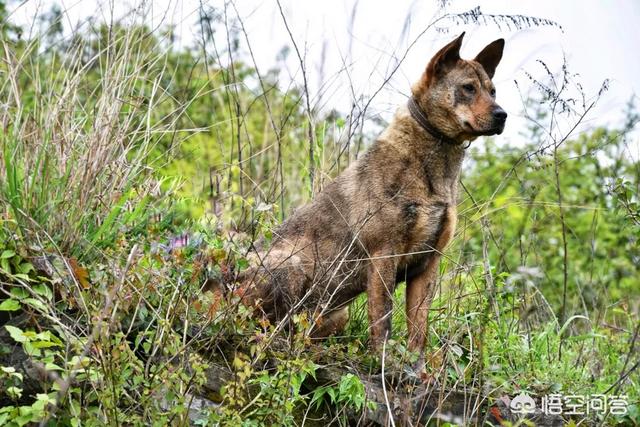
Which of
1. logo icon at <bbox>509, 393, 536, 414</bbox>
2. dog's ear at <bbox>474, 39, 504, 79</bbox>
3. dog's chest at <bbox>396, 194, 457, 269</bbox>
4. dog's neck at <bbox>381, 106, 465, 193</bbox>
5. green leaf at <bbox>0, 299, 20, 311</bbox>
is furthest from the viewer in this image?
dog's ear at <bbox>474, 39, 504, 79</bbox>

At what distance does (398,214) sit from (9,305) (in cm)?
215

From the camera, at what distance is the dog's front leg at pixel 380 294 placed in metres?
5.04

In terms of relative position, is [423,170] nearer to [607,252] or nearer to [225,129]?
[607,252]

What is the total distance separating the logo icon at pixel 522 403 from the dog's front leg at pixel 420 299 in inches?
21.9

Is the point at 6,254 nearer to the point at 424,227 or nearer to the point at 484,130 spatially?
the point at 424,227

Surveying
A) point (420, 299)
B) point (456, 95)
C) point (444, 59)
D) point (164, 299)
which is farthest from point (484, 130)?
point (164, 299)

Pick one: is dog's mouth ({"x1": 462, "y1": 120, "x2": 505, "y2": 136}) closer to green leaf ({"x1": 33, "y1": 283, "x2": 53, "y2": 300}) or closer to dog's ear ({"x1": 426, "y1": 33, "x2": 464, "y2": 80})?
dog's ear ({"x1": 426, "y1": 33, "x2": 464, "y2": 80})

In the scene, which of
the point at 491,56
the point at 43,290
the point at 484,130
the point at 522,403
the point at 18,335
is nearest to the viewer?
the point at 18,335

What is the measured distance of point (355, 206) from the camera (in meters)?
5.30

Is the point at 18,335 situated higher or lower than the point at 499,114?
lower

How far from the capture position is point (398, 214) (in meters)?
5.12

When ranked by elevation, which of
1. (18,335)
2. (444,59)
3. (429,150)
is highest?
(444,59)

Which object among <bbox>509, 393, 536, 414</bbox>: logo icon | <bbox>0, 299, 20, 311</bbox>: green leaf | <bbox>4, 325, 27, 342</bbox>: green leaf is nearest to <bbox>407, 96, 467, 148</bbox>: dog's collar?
<bbox>509, 393, 536, 414</bbox>: logo icon

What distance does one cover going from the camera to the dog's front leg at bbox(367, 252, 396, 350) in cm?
504
